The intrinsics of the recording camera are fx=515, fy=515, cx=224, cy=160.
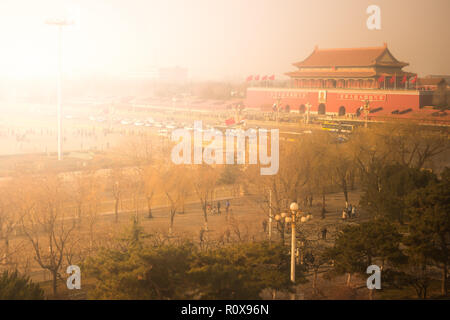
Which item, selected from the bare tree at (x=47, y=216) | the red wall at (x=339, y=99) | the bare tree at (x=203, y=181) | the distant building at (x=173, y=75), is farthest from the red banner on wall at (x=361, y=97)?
the distant building at (x=173, y=75)

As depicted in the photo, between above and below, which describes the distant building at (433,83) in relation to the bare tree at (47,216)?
above

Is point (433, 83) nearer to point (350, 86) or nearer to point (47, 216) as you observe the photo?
point (350, 86)

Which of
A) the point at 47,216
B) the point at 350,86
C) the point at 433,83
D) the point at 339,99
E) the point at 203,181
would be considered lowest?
the point at 47,216

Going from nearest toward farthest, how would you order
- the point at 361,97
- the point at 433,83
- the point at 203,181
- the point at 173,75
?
the point at 203,181
the point at 361,97
the point at 433,83
the point at 173,75

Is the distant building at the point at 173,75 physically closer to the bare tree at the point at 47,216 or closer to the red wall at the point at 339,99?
the red wall at the point at 339,99

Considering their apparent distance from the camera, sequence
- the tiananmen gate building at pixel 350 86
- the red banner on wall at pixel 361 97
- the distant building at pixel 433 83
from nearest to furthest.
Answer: the tiananmen gate building at pixel 350 86
the red banner on wall at pixel 361 97
the distant building at pixel 433 83

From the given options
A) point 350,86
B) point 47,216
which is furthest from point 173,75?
point 47,216

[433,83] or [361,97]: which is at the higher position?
[433,83]

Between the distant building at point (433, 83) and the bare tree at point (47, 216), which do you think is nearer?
the bare tree at point (47, 216)

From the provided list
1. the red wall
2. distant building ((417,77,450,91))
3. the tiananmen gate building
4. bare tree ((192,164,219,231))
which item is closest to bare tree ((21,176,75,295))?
bare tree ((192,164,219,231))

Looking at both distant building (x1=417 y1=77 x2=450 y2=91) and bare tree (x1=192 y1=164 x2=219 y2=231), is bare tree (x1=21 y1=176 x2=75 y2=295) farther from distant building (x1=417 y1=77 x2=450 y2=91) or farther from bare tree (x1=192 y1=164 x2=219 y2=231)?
distant building (x1=417 y1=77 x2=450 y2=91)

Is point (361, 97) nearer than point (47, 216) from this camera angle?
No
